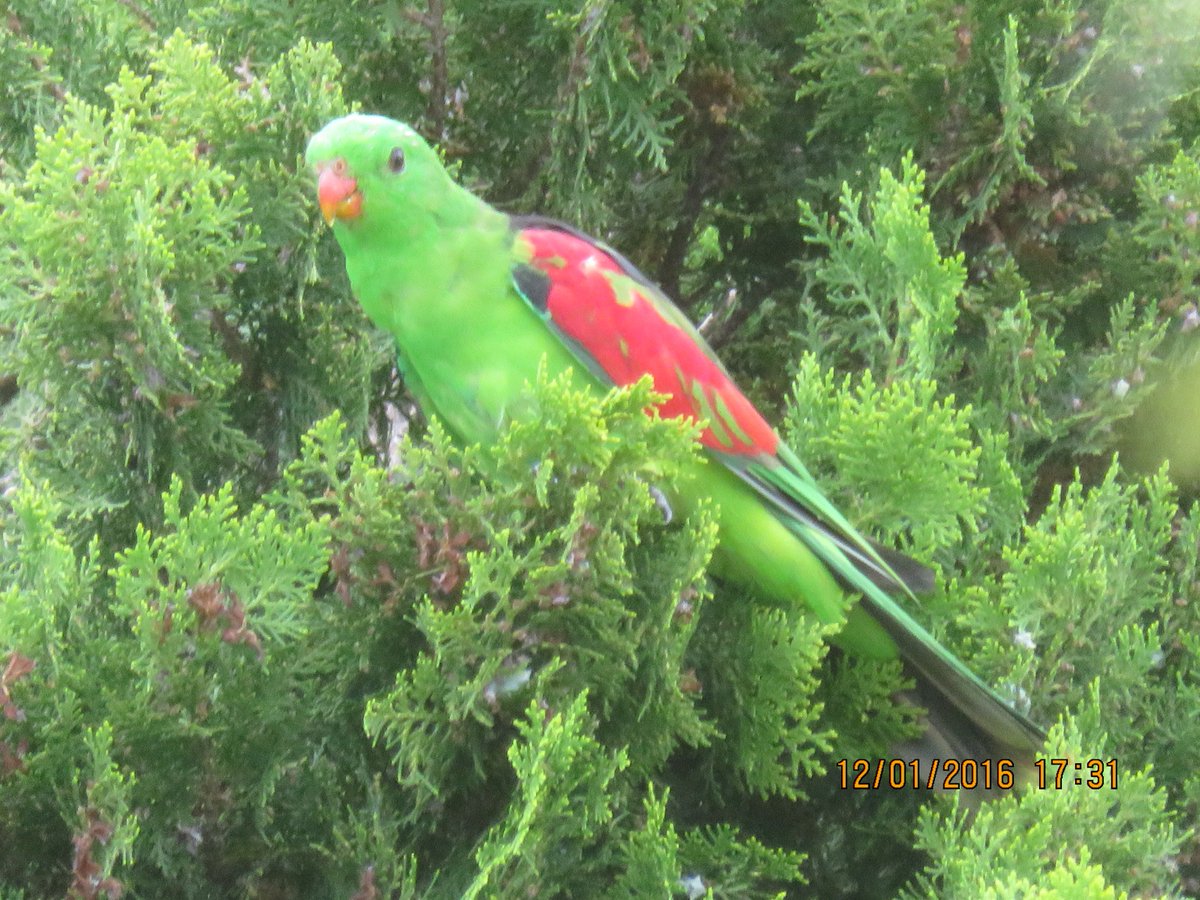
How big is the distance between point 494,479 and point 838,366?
101 centimetres

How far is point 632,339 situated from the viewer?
5.84 ft

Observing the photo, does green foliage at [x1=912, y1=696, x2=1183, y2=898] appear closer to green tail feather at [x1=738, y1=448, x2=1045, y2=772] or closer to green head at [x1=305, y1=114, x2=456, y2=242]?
green tail feather at [x1=738, y1=448, x2=1045, y2=772]

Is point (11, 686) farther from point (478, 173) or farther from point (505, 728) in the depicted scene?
point (478, 173)

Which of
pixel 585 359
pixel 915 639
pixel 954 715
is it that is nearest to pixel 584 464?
pixel 585 359

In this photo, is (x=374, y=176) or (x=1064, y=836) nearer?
(x=1064, y=836)

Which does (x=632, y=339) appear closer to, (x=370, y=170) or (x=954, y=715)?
(x=370, y=170)

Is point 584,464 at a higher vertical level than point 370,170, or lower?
lower

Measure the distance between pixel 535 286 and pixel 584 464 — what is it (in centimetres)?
57

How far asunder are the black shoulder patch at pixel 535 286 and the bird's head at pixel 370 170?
19cm

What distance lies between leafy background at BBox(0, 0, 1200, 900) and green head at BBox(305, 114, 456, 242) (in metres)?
0.08

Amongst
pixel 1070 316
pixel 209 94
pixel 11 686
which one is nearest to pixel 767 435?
pixel 1070 316
